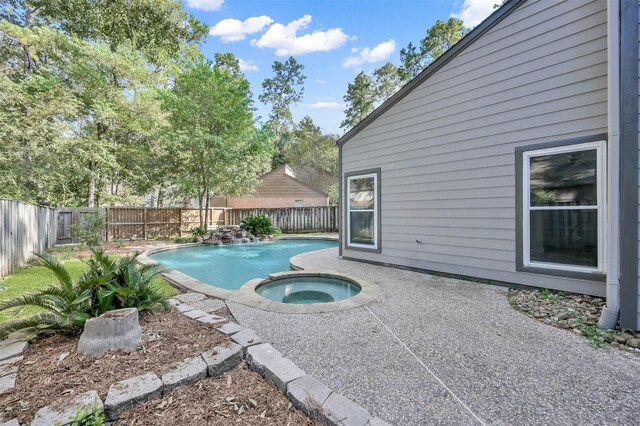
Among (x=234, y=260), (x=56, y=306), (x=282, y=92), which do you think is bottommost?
(x=234, y=260)

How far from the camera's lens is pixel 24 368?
2.01 m

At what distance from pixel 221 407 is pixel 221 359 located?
16.5 inches

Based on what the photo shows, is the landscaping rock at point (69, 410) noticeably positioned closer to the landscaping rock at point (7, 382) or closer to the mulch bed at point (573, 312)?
the landscaping rock at point (7, 382)

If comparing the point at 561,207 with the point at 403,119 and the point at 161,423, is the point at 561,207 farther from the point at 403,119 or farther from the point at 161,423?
the point at 161,423

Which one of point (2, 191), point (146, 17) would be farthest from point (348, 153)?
point (146, 17)

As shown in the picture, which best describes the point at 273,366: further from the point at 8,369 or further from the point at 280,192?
the point at 280,192

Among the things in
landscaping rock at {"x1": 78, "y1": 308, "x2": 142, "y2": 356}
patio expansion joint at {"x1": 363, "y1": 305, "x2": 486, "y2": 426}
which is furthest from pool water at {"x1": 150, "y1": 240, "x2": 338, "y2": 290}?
patio expansion joint at {"x1": 363, "y1": 305, "x2": 486, "y2": 426}

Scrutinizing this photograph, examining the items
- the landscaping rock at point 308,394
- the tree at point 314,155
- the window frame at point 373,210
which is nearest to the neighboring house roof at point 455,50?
the window frame at point 373,210

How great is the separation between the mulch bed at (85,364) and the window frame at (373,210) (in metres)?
4.14

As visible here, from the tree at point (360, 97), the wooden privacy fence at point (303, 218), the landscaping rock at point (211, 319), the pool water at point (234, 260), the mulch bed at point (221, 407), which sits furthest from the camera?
the tree at point (360, 97)

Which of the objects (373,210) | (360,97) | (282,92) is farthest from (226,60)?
(373,210)

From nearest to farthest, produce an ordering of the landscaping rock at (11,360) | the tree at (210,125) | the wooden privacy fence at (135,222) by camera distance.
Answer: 1. the landscaping rock at (11,360)
2. the wooden privacy fence at (135,222)
3. the tree at (210,125)

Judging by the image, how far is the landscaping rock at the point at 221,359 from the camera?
6.83 feet

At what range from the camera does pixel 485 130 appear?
14.8 ft
